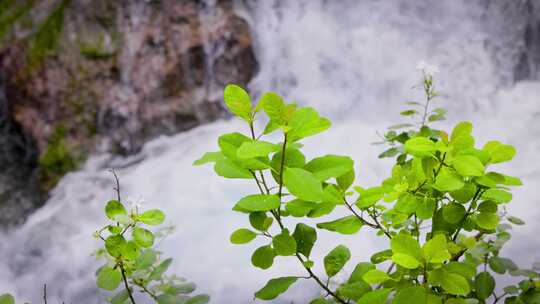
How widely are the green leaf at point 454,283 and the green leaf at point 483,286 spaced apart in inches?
22.3

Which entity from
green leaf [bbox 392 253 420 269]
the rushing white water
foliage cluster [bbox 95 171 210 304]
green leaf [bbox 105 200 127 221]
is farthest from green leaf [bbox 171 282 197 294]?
the rushing white water

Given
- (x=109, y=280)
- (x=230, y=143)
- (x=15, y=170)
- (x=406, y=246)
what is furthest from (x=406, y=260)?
(x=15, y=170)

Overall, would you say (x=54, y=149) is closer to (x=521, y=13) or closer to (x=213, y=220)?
(x=213, y=220)

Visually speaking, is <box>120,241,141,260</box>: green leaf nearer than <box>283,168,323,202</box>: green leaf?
No

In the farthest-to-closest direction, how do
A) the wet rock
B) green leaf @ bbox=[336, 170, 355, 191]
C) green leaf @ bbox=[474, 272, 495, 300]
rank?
the wet rock
green leaf @ bbox=[474, 272, 495, 300]
green leaf @ bbox=[336, 170, 355, 191]

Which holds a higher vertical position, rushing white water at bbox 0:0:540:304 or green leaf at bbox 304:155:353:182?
green leaf at bbox 304:155:353:182

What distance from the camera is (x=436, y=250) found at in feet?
2.14

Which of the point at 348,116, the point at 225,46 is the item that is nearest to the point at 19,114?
the point at 225,46

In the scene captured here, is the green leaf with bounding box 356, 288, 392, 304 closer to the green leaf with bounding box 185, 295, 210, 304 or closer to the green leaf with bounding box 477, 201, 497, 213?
the green leaf with bounding box 477, 201, 497, 213

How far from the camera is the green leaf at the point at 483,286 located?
3.74 ft

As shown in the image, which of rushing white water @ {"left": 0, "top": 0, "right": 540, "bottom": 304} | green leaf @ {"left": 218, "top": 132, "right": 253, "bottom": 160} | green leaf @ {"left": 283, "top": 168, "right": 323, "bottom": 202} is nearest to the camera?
green leaf @ {"left": 283, "top": 168, "right": 323, "bottom": 202}

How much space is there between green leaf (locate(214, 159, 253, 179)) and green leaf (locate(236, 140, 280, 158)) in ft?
0.25

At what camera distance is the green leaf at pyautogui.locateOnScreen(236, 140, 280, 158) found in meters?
0.64

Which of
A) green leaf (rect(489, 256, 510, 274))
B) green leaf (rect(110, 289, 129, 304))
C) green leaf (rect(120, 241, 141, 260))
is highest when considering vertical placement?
green leaf (rect(120, 241, 141, 260))
